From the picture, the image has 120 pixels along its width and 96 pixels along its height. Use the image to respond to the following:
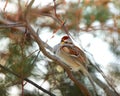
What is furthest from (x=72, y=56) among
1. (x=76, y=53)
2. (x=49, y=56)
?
(x=49, y=56)

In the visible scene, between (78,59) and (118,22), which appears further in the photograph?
(118,22)

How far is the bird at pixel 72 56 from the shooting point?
1.24 m

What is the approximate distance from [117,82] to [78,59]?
0.62 ft

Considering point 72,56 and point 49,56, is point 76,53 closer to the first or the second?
point 72,56

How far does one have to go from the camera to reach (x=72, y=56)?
50.6 inches

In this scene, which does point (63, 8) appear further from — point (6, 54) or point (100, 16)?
point (6, 54)

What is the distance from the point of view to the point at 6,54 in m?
1.38

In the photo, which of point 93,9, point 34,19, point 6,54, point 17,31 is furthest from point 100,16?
point 6,54

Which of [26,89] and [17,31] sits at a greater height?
[17,31]

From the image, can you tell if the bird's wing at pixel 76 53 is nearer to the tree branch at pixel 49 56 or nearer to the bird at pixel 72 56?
the bird at pixel 72 56

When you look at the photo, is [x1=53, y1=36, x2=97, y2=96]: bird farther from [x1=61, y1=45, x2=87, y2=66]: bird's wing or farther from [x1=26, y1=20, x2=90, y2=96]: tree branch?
[x1=26, y1=20, x2=90, y2=96]: tree branch

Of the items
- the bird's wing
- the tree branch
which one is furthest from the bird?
the tree branch

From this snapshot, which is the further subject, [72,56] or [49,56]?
[72,56]

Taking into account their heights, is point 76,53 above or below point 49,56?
above
